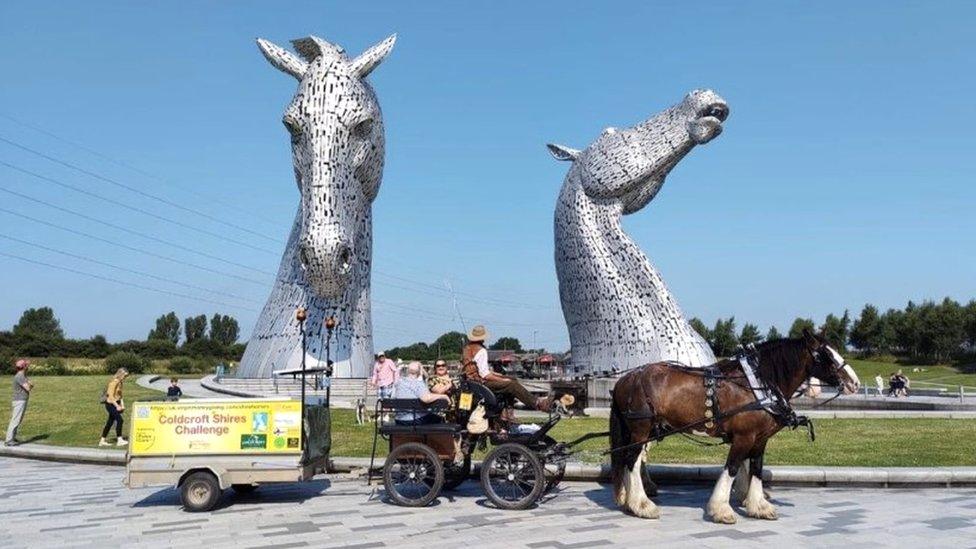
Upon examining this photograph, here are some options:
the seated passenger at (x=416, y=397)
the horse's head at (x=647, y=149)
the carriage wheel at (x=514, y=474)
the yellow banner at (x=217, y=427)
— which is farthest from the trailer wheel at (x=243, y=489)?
the horse's head at (x=647, y=149)

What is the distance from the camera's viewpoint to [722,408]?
25.8 ft

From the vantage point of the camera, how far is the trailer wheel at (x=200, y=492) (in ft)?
27.8

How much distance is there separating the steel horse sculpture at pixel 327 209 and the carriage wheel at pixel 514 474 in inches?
682

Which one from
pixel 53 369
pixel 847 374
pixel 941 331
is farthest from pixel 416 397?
pixel 941 331

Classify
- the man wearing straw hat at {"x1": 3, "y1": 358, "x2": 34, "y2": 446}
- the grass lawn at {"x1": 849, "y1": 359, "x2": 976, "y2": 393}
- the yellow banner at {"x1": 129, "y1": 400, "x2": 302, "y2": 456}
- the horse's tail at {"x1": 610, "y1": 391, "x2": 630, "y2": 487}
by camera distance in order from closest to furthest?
1. the horse's tail at {"x1": 610, "y1": 391, "x2": 630, "y2": 487}
2. the yellow banner at {"x1": 129, "y1": 400, "x2": 302, "y2": 456}
3. the man wearing straw hat at {"x1": 3, "y1": 358, "x2": 34, "y2": 446}
4. the grass lawn at {"x1": 849, "y1": 359, "x2": 976, "y2": 393}

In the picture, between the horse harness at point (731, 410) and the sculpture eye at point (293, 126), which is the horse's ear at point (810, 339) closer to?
the horse harness at point (731, 410)

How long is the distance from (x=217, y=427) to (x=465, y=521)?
3.05 meters

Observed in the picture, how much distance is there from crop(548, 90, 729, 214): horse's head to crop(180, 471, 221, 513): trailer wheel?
1914 cm

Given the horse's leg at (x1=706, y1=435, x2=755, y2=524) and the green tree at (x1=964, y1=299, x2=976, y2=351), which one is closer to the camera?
the horse's leg at (x1=706, y1=435, x2=755, y2=524)

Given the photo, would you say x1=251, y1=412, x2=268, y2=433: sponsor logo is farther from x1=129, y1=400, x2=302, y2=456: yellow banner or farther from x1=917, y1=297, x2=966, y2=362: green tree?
x1=917, y1=297, x2=966, y2=362: green tree

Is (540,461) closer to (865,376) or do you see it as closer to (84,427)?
(84,427)

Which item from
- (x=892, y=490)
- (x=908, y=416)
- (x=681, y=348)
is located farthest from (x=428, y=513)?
(x=681, y=348)

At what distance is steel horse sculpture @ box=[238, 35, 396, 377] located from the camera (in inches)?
976

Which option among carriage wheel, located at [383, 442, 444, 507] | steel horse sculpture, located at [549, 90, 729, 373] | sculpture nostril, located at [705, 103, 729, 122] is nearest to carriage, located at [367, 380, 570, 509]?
carriage wheel, located at [383, 442, 444, 507]
